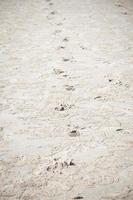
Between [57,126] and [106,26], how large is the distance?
13.5 feet

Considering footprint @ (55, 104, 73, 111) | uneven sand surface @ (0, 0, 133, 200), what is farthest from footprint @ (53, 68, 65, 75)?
footprint @ (55, 104, 73, 111)

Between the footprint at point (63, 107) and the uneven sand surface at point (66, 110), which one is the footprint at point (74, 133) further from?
the footprint at point (63, 107)

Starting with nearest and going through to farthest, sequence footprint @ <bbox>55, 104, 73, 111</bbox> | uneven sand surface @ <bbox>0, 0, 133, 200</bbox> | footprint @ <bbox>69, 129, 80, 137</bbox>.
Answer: uneven sand surface @ <bbox>0, 0, 133, 200</bbox> < footprint @ <bbox>69, 129, 80, 137</bbox> < footprint @ <bbox>55, 104, 73, 111</bbox>

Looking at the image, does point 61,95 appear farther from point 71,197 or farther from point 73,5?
point 73,5

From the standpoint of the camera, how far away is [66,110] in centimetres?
373

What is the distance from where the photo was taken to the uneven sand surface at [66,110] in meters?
2.65

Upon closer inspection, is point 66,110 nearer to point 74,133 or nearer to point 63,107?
point 63,107

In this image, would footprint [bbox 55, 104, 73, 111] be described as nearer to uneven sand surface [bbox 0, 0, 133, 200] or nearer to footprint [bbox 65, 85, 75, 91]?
uneven sand surface [bbox 0, 0, 133, 200]

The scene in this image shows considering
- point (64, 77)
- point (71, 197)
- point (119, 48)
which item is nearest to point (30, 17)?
point (119, 48)

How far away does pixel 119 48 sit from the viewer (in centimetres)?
561

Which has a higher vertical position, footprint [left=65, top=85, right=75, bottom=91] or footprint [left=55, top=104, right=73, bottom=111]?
footprint [left=55, top=104, right=73, bottom=111]

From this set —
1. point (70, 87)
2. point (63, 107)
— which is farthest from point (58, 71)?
point (63, 107)

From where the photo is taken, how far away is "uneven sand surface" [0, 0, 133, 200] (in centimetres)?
265

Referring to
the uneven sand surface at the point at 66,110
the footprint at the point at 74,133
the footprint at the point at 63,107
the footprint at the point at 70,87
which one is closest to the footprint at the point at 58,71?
the uneven sand surface at the point at 66,110
